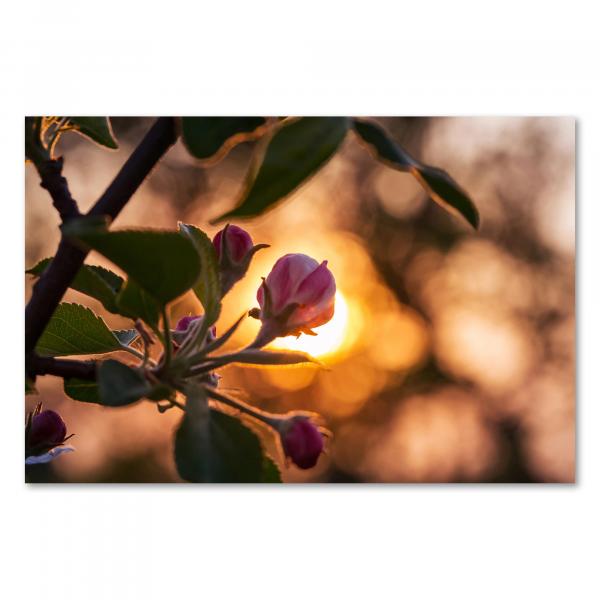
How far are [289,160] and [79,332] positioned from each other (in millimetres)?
454

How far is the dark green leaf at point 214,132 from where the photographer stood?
562mm

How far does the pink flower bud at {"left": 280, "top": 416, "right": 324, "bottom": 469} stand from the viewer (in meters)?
0.75

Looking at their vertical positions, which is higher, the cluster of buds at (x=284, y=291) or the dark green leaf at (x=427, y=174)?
the dark green leaf at (x=427, y=174)

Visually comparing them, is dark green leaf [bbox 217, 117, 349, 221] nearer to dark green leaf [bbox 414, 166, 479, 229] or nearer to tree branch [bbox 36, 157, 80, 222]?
dark green leaf [bbox 414, 166, 479, 229]

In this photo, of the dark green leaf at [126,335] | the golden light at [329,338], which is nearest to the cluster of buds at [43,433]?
the dark green leaf at [126,335]

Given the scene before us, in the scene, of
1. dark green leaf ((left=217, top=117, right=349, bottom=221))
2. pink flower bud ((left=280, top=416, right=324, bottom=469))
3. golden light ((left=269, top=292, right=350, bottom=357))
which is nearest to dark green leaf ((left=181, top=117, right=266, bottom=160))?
dark green leaf ((left=217, top=117, right=349, bottom=221))

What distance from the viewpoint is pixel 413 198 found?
20.8 ft

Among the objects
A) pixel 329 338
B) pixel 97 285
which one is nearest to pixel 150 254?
pixel 97 285

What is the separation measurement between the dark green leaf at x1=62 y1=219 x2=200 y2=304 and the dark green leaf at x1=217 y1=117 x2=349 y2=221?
12 centimetres

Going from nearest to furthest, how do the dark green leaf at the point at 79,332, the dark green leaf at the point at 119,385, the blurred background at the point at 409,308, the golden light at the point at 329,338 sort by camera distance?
the dark green leaf at the point at 119,385
the dark green leaf at the point at 79,332
the golden light at the point at 329,338
the blurred background at the point at 409,308

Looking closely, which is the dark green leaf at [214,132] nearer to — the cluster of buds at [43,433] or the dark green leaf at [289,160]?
the dark green leaf at [289,160]

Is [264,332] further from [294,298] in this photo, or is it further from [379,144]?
[379,144]
